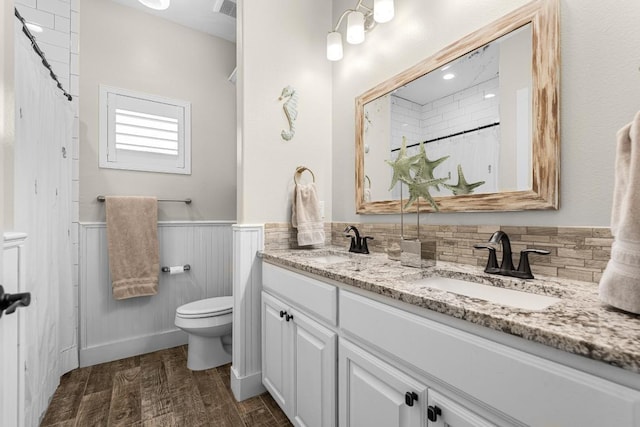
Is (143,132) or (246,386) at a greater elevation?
(143,132)

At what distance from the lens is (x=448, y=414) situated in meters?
0.71

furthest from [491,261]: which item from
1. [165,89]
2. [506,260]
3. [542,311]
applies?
[165,89]

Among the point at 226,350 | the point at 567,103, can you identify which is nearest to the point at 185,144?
the point at 226,350

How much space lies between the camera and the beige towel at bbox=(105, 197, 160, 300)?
2.18 m

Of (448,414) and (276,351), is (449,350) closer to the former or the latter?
(448,414)

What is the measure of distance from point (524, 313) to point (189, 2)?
2.92 metres

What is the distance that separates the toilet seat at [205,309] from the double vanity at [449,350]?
0.74 m

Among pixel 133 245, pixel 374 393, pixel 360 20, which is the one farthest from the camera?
pixel 133 245

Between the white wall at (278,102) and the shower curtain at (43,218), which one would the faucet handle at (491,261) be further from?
the shower curtain at (43,218)

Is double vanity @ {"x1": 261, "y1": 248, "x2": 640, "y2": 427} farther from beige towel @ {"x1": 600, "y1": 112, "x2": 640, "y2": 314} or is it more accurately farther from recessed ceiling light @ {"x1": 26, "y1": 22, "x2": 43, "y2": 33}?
recessed ceiling light @ {"x1": 26, "y1": 22, "x2": 43, "y2": 33}

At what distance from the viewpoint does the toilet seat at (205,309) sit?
198cm

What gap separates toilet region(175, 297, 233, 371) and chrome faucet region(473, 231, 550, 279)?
1705 millimetres

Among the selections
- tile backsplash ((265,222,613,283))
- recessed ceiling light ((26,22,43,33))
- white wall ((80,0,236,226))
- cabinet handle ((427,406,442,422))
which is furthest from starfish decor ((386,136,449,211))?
recessed ceiling light ((26,22,43,33))

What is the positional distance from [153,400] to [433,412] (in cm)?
171
